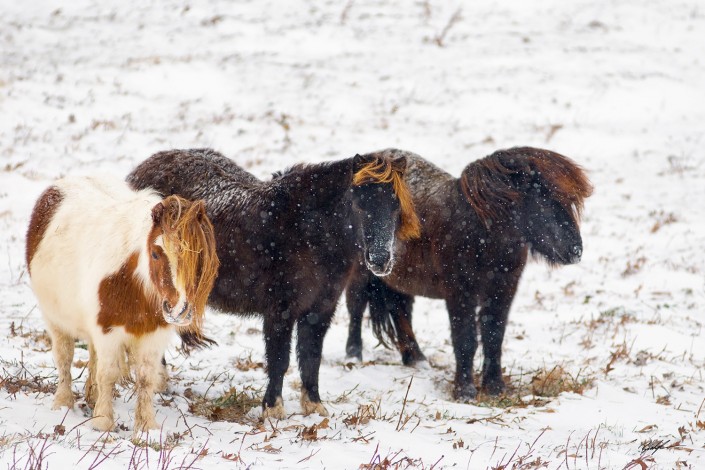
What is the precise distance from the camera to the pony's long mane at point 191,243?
3955 mm

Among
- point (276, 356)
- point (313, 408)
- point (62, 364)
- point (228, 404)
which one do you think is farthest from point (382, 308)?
point (62, 364)

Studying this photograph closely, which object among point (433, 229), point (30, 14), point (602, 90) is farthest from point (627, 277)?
point (30, 14)

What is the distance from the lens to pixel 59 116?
14703mm

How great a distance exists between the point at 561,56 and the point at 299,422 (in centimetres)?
1744

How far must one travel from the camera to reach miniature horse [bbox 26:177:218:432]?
4.00m

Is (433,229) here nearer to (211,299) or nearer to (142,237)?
(211,299)

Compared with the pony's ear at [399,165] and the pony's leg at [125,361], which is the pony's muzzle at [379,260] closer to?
the pony's ear at [399,165]

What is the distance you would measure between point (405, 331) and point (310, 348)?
2.01 m

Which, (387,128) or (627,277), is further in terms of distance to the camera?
(387,128)

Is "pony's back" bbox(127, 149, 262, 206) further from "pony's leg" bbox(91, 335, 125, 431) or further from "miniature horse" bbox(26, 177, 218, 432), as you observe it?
"pony's leg" bbox(91, 335, 125, 431)


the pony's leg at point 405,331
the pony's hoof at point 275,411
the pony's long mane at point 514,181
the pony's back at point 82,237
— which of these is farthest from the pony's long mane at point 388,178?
the pony's leg at point 405,331

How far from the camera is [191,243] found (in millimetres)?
4020

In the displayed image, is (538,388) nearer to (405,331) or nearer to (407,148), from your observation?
(405,331)

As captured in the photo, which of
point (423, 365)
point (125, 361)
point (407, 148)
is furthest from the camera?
point (407, 148)
